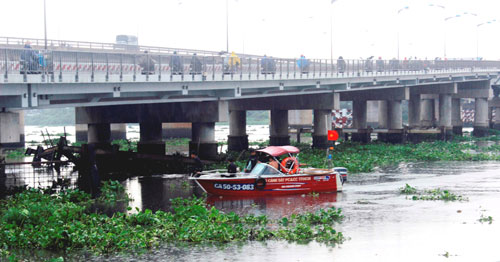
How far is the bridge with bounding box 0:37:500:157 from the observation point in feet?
110

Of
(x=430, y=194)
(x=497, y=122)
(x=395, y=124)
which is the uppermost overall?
(x=395, y=124)

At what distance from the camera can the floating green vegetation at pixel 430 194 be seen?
3222cm

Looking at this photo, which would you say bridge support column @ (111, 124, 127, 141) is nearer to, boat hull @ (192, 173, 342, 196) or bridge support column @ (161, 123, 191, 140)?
bridge support column @ (161, 123, 191, 140)

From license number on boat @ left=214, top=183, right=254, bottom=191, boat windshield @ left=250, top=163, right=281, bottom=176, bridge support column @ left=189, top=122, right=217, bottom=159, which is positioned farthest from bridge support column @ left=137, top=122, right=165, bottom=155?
license number on boat @ left=214, top=183, right=254, bottom=191

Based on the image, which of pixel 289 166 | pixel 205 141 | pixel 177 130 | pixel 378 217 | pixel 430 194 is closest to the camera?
pixel 378 217

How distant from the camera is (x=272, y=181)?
33125 millimetres

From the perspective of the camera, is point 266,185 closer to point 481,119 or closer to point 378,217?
point 378,217

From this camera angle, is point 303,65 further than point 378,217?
Yes

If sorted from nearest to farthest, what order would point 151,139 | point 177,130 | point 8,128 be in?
1. point 8,128
2. point 151,139
3. point 177,130

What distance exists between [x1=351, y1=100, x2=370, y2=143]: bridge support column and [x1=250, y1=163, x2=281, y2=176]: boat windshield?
4257cm

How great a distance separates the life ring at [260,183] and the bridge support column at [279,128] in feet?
111

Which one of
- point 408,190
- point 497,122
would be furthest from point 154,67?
point 497,122

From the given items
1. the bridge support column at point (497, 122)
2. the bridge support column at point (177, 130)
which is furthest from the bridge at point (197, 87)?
the bridge support column at point (497, 122)

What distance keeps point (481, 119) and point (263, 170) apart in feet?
224
